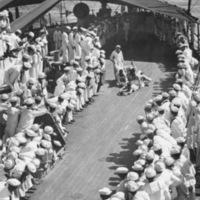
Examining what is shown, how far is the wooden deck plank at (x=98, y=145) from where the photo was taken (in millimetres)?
10789

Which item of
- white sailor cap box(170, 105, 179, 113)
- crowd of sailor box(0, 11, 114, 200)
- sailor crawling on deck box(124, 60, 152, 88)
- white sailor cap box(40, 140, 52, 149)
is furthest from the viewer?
sailor crawling on deck box(124, 60, 152, 88)

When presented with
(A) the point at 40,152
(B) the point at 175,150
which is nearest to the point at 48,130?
(A) the point at 40,152

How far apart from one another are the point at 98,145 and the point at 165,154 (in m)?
2.78

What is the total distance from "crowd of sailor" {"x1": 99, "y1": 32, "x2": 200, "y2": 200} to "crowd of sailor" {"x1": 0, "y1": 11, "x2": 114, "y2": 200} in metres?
1.66

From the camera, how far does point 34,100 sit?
11938 mm

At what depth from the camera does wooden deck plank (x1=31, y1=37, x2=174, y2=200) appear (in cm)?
1079

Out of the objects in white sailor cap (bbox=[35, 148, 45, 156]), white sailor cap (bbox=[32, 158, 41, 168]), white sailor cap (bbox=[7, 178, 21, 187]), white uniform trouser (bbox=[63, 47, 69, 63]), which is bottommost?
white uniform trouser (bbox=[63, 47, 69, 63])

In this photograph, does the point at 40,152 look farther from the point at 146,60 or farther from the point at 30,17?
the point at 146,60

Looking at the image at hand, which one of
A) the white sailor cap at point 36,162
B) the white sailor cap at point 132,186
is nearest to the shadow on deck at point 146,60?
the white sailor cap at point 36,162

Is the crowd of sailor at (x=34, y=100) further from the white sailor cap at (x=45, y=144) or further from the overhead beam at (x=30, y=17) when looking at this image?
the overhead beam at (x=30, y=17)

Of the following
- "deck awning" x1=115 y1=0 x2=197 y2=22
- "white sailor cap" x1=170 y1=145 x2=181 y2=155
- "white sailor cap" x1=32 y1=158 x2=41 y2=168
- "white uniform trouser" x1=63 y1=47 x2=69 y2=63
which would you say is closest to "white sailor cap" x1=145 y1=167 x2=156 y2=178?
"white sailor cap" x1=170 y1=145 x2=181 y2=155

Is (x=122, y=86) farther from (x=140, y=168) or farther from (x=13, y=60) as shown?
(x=140, y=168)

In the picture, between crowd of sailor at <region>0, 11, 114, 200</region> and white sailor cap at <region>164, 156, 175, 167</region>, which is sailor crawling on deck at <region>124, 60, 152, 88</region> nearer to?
crowd of sailor at <region>0, 11, 114, 200</region>

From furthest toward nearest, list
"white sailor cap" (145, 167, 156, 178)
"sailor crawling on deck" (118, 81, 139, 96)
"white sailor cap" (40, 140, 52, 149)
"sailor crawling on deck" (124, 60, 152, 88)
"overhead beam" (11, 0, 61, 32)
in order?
"overhead beam" (11, 0, 61, 32)
"sailor crawling on deck" (124, 60, 152, 88)
"sailor crawling on deck" (118, 81, 139, 96)
"white sailor cap" (40, 140, 52, 149)
"white sailor cap" (145, 167, 156, 178)
